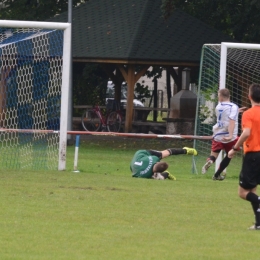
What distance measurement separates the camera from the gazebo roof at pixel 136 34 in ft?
96.0

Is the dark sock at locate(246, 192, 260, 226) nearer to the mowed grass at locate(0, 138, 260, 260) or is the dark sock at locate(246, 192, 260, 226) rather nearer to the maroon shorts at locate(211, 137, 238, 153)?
the mowed grass at locate(0, 138, 260, 260)

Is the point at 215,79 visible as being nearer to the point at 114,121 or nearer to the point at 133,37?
the point at 133,37

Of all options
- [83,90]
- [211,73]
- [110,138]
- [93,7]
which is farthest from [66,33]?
[83,90]

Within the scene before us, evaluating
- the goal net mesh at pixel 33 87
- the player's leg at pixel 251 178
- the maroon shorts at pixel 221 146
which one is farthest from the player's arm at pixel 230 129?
the player's leg at pixel 251 178

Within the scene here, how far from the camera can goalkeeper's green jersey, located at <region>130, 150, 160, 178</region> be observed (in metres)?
15.1

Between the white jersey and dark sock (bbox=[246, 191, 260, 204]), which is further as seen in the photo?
the white jersey

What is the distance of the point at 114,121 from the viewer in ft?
103

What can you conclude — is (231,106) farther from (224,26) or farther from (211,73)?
(224,26)

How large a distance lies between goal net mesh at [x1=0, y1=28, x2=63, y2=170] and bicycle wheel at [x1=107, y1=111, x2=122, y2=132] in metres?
12.5

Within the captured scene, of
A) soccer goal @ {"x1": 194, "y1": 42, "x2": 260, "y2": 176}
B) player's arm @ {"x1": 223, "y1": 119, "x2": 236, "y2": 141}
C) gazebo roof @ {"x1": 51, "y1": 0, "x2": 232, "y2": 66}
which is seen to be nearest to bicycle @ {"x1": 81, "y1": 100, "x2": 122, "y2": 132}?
gazebo roof @ {"x1": 51, "y1": 0, "x2": 232, "y2": 66}

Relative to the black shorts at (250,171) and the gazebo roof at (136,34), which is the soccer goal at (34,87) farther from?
the gazebo roof at (136,34)

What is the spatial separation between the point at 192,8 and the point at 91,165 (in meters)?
15.0

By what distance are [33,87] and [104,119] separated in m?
13.4

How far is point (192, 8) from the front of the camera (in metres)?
33.3
